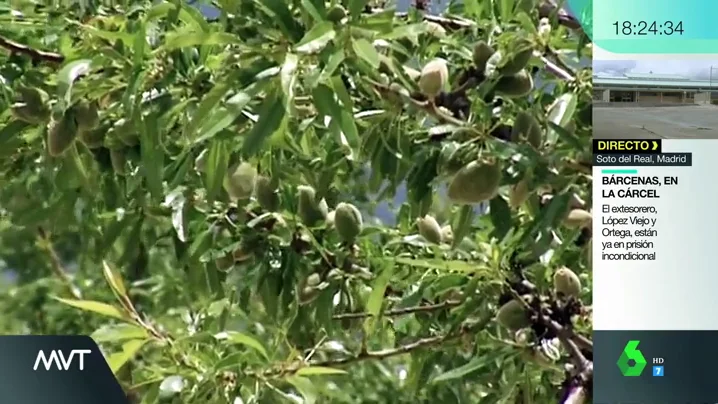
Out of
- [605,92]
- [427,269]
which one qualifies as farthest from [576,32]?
[427,269]

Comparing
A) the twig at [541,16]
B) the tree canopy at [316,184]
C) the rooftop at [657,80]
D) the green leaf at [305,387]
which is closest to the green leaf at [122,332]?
the tree canopy at [316,184]

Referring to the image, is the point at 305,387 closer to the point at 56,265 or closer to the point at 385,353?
the point at 385,353

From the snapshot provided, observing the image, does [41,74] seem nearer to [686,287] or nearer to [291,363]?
[291,363]

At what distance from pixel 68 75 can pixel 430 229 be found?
324mm

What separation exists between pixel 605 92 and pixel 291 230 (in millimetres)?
292

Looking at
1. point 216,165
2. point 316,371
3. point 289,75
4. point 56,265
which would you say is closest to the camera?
point 289,75

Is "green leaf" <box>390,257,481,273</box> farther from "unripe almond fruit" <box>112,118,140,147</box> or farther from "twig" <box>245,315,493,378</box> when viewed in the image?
"unripe almond fruit" <box>112,118,140,147</box>

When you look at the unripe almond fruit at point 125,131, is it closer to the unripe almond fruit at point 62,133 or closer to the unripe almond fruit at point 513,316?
the unripe almond fruit at point 62,133

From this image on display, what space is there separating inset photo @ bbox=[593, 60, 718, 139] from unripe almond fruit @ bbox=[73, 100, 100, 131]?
1.35ft

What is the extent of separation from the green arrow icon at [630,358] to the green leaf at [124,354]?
418 mm

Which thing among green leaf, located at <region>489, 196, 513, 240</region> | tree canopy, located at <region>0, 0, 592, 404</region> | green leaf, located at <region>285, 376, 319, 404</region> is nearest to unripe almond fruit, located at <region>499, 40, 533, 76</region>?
tree canopy, located at <region>0, 0, 592, 404</region>

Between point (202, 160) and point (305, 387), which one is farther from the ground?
point (202, 160)

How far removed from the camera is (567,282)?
790mm

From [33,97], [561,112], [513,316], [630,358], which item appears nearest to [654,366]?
[630,358]
